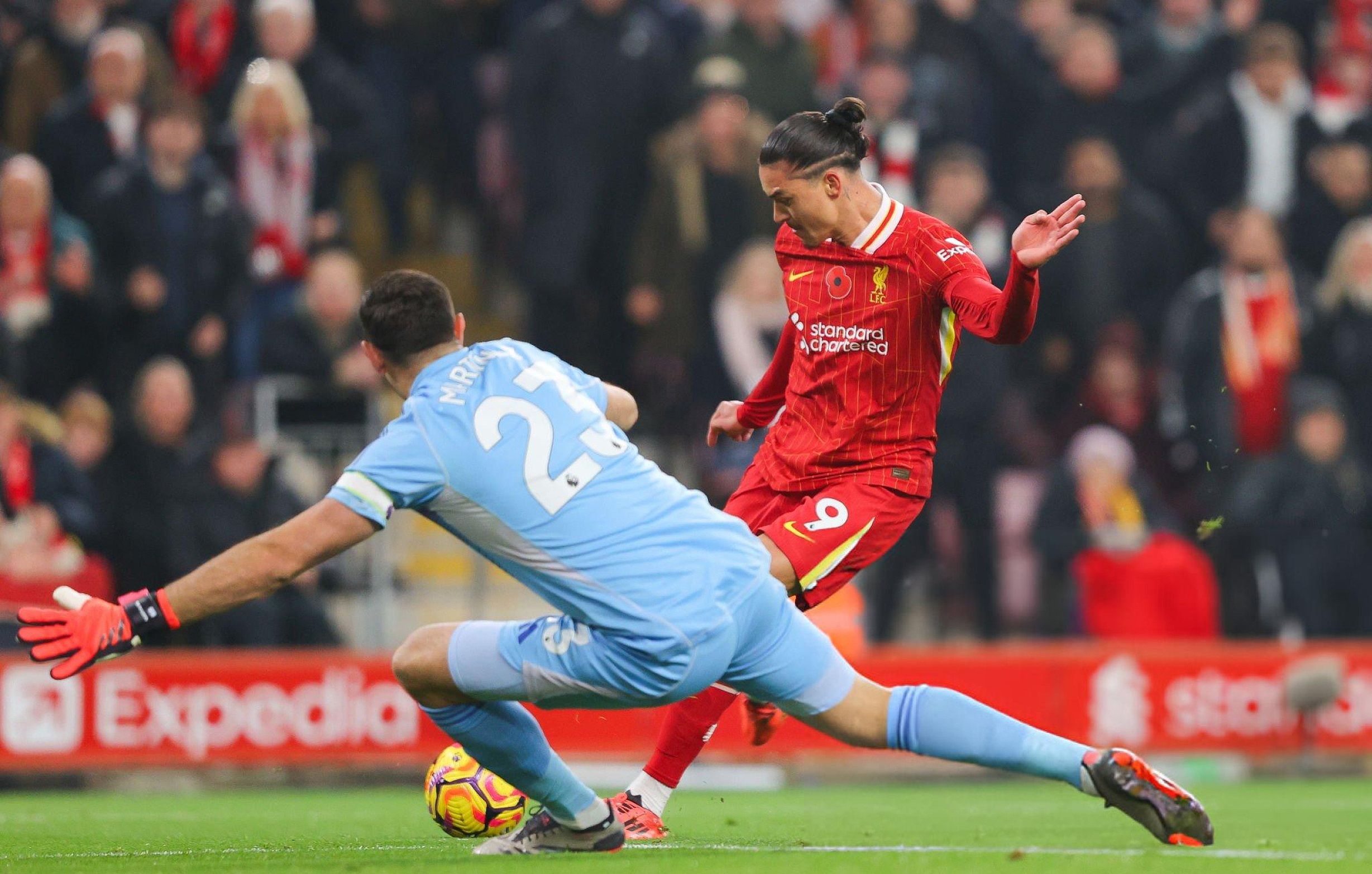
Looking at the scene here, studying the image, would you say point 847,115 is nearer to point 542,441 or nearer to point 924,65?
point 542,441

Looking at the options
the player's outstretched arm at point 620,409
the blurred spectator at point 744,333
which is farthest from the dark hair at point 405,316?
the blurred spectator at point 744,333

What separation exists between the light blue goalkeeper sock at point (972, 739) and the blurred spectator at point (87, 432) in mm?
7547

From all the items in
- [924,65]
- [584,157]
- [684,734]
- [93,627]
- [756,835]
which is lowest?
[756,835]

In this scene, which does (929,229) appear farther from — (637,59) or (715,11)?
(715,11)

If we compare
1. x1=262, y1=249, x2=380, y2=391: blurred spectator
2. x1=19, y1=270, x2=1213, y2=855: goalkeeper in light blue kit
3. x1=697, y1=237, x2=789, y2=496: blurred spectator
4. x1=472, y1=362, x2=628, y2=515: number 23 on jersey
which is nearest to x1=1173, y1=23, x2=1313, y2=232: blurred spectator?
x1=697, y1=237, x2=789, y2=496: blurred spectator

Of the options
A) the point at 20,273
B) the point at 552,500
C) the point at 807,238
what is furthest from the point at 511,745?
the point at 20,273

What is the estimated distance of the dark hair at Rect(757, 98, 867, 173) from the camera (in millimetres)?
6988

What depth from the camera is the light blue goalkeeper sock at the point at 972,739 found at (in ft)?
19.7

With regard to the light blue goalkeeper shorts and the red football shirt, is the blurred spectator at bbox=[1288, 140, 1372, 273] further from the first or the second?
the light blue goalkeeper shorts

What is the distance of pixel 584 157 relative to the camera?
13266 mm

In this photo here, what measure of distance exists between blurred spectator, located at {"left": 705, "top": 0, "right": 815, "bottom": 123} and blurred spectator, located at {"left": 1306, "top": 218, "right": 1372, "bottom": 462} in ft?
12.5

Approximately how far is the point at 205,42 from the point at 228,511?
3.38m

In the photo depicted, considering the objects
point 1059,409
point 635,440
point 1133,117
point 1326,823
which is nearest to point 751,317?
point 635,440

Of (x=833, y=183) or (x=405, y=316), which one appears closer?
(x=405, y=316)
